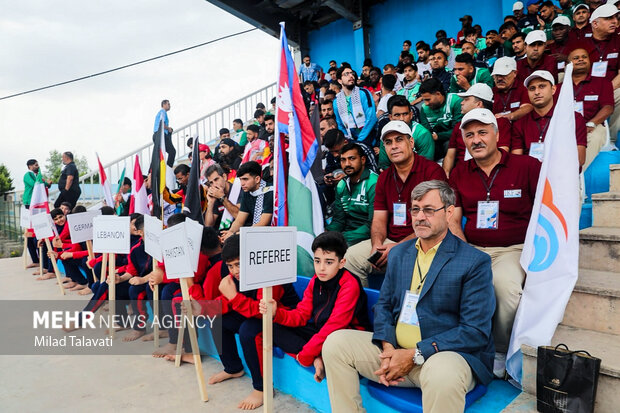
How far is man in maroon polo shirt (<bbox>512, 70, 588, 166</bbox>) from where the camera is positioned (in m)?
3.09

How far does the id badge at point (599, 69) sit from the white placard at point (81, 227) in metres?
6.09

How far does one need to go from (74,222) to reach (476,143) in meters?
4.97

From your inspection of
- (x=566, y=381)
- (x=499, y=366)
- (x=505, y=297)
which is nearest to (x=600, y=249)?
(x=505, y=297)

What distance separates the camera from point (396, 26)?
1093cm

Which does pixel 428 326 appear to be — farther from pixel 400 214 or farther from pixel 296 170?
pixel 296 170

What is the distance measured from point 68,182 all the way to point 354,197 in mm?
7285

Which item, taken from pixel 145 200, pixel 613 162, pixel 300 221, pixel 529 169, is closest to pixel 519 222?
pixel 529 169

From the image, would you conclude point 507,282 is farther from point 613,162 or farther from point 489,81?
point 489,81

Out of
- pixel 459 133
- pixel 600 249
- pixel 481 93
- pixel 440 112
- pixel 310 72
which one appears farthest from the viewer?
pixel 310 72

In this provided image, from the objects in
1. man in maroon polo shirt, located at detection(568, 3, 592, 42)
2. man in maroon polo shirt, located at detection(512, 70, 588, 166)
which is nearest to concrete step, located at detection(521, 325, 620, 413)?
man in maroon polo shirt, located at detection(512, 70, 588, 166)

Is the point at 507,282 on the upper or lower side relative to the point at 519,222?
lower

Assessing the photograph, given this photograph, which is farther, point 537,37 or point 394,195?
point 537,37

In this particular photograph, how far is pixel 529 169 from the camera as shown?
2395 millimetres

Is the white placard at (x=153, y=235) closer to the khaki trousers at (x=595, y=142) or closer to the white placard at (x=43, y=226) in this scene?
the white placard at (x=43, y=226)
